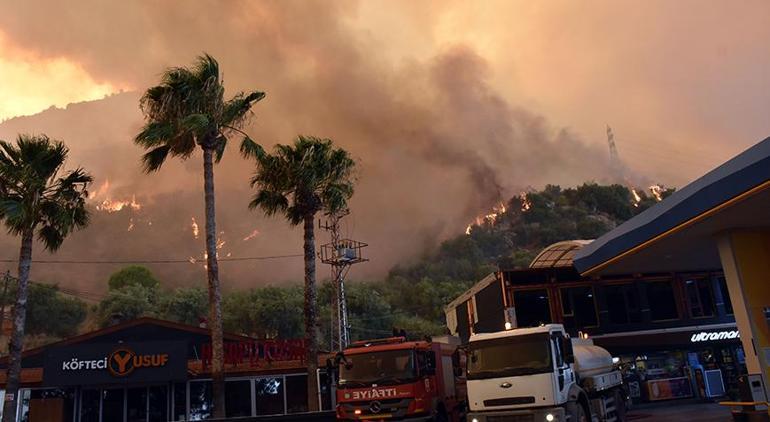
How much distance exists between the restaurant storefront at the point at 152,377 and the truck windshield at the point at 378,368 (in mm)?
8762

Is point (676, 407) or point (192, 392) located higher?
point (192, 392)

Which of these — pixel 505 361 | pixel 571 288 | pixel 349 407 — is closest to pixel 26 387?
pixel 349 407

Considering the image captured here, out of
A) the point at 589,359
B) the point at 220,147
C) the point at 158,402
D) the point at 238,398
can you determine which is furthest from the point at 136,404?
the point at 589,359

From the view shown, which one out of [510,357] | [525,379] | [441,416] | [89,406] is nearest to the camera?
[525,379]

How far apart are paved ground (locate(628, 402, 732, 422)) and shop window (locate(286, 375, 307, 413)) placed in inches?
599

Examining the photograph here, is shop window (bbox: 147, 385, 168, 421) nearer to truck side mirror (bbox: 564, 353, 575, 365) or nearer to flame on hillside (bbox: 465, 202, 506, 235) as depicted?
truck side mirror (bbox: 564, 353, 575, 365)

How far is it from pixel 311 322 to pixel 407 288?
385ft

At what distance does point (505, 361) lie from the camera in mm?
15172

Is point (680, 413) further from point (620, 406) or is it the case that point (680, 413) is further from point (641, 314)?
point (641, 314)

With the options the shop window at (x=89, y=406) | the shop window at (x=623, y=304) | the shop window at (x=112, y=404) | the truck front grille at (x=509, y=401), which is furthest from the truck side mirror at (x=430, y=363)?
the shop window at (x=89, y=406)

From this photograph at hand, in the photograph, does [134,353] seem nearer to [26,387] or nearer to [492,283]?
[26,387]

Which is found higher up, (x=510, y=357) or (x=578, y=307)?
(x=578, y=307)

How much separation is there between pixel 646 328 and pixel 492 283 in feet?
28.9

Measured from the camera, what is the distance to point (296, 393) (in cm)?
2822
